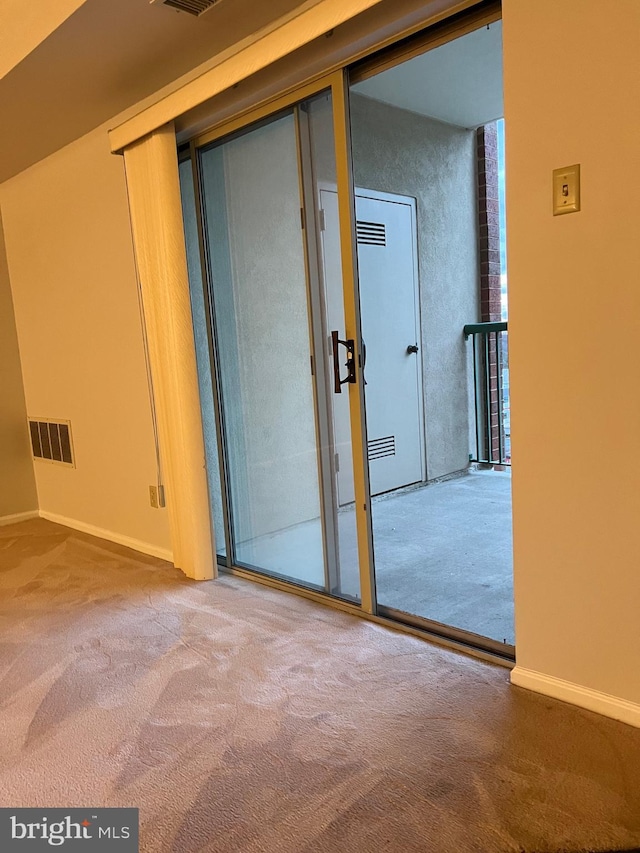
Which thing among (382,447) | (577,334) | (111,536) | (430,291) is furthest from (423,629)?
(430,291)

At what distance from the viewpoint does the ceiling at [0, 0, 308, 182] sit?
7.06 feet

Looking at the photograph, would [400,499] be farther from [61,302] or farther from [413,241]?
[61,302]

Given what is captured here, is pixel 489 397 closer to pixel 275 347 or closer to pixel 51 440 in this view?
pixel 275 347

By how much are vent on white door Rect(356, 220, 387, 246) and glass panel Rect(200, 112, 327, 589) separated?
4.30 ft

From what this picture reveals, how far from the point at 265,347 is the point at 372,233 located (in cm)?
158

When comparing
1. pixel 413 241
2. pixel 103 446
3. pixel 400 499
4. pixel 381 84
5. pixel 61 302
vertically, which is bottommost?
pixel 400 499

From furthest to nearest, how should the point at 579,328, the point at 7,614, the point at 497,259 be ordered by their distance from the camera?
the point at 497,259
the point at 7,614
the point at 579,328

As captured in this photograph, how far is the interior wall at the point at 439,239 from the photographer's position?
13.6 ft

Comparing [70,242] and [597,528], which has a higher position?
[70,242]

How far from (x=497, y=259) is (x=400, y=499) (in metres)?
1.98

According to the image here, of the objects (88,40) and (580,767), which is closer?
(580,767)

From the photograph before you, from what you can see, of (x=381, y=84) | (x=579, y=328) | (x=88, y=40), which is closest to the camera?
(x=579, y=328)

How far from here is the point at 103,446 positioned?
3633 millimetres

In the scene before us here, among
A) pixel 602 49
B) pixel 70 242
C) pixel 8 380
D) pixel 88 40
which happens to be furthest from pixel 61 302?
pixel 602 49
